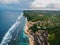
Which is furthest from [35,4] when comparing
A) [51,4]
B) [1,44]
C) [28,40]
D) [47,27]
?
[1,44]

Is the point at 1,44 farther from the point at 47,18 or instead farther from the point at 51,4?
the point at 51,4

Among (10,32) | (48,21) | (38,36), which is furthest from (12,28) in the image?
(48,21)

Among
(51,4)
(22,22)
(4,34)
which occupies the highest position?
(51,4)

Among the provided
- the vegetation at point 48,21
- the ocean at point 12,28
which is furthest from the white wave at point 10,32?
the vegetation at point 48,21

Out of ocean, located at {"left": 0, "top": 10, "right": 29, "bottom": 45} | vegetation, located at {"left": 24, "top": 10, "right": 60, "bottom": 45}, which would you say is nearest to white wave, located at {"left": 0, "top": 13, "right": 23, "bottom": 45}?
ocean, located at {"left": 0, "top": 10, "right": 29, "bottom": 45}

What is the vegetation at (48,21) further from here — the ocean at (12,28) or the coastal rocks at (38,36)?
the ocean at (12,28)

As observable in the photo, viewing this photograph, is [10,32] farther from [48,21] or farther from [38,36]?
[48,21]

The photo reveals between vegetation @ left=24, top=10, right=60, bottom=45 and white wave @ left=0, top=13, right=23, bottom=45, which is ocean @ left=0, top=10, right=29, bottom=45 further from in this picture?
vegetation @ left=24, top=10, right=60, bottom=45
